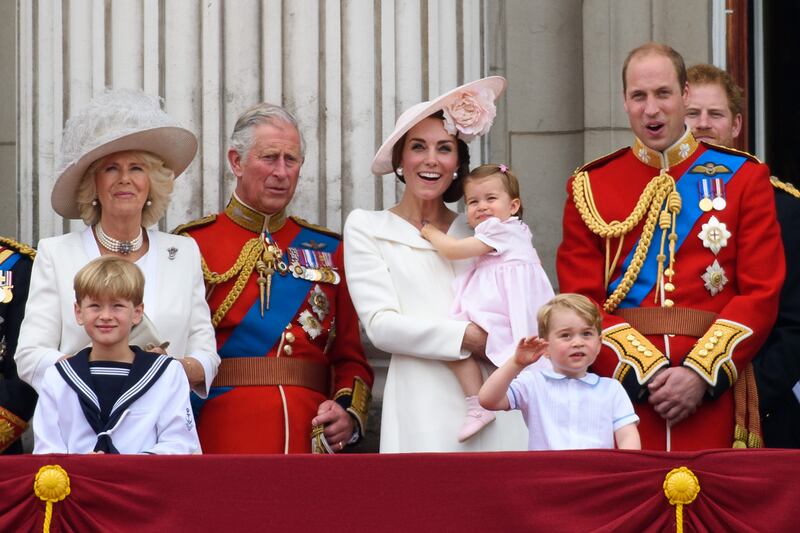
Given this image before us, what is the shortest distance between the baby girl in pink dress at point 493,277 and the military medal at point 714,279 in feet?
1.60

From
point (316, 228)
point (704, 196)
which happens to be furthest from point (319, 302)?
point (704, 196)

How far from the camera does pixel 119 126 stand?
19.4ft

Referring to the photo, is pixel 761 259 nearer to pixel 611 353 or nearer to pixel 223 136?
pixel 611 353

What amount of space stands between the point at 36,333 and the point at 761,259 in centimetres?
219

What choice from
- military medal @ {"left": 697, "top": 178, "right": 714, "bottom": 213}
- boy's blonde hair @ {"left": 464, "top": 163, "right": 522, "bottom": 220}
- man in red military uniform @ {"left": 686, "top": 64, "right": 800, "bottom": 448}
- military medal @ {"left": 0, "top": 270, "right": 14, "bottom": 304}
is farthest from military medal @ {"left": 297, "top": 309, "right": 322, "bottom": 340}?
man in red military uniform @ {"left": 686, "top": 64, "right": 800, "bottom": 448}

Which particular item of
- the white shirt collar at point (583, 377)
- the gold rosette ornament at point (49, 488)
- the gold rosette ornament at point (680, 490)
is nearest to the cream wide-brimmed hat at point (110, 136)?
the gold rosette ornament at point (49, 488)

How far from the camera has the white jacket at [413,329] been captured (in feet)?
18.7

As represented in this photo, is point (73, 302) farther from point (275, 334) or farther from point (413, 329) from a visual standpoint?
point (413, 329)

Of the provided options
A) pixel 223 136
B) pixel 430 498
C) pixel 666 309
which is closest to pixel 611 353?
pixel 666 309

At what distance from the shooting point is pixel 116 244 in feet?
19.3

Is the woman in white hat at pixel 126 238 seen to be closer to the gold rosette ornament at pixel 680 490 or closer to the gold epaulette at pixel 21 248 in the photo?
the gold epaulette at pixel 21 248

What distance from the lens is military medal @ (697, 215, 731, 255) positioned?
223 inches

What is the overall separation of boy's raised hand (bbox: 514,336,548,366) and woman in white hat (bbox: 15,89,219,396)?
112 centimetres

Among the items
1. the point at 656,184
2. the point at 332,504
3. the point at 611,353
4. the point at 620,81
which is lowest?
the point at 332,504
